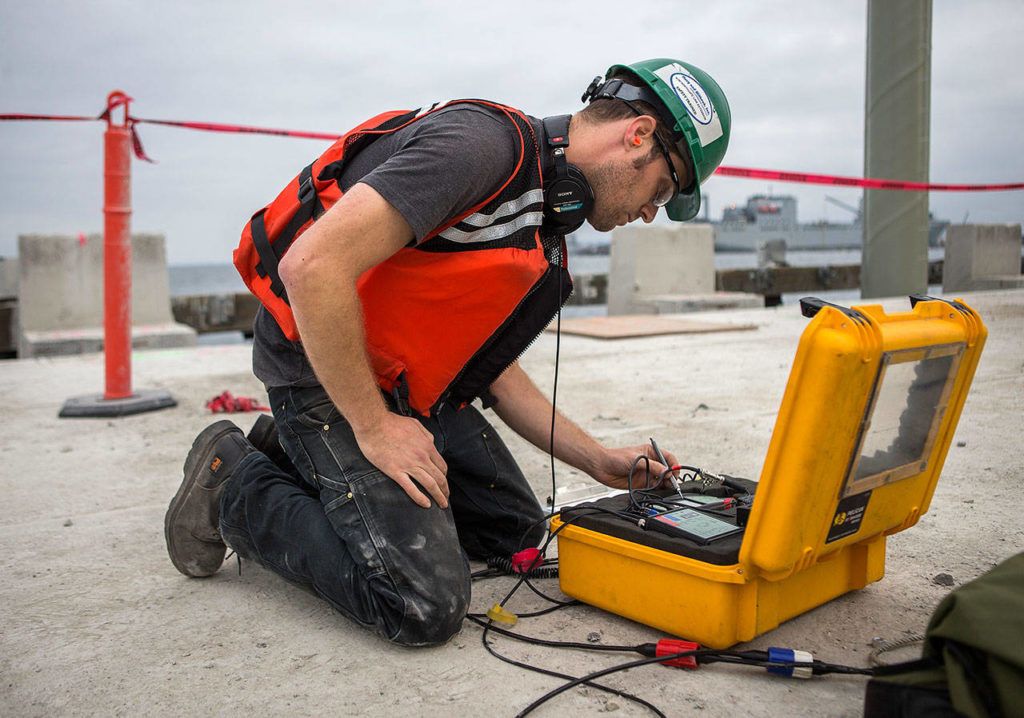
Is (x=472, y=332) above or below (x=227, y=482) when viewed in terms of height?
above

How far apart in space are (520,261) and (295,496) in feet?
2.77

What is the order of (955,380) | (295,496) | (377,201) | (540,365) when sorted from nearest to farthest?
(377,201) < (955,380) < (295,496) < (540,365)

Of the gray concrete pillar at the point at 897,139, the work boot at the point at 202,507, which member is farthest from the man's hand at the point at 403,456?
the gray concrete pillar at the point at 897,139

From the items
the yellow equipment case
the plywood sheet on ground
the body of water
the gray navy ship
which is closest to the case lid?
the yellow equipment case

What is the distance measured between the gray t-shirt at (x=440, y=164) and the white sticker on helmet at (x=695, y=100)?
1.13ft

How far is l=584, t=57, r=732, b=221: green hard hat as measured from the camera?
193cm

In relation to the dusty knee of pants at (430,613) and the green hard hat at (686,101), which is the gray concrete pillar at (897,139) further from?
the dusty knee of pants at (430,613)

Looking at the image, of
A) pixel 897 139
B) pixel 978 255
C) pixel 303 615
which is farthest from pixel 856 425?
pixel 978 255

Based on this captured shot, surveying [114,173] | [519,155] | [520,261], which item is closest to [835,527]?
[520,261]

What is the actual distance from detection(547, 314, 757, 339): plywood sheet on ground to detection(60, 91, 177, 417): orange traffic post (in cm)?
374

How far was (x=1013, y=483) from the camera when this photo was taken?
270 cm

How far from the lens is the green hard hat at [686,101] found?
75.8 inches

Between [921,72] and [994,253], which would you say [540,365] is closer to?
[921,72]

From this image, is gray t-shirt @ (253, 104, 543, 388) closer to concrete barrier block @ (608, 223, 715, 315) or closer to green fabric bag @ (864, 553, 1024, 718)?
green fabric bag @ (864, 553, 1024, 718)
